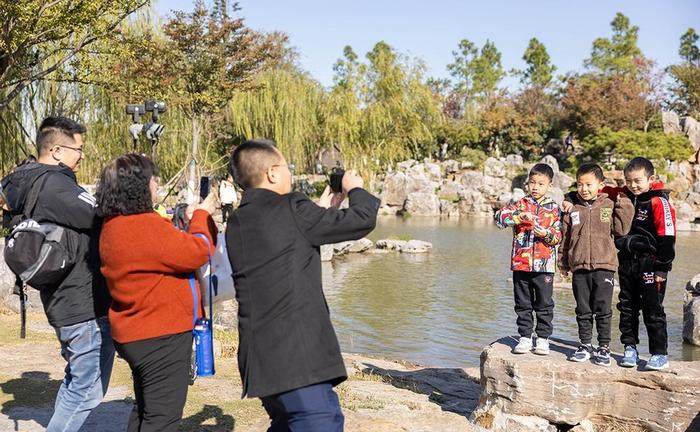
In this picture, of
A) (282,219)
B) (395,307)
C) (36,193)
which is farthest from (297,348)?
(395,307)

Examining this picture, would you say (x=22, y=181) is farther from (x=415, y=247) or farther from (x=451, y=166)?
(x=451, y=166)

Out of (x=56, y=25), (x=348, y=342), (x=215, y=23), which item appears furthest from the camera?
(x=215, y=23)

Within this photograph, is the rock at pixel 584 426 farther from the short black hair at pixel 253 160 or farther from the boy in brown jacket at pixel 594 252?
the short black hair at pixel 253 160

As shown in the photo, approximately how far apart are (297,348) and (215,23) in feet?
69.2

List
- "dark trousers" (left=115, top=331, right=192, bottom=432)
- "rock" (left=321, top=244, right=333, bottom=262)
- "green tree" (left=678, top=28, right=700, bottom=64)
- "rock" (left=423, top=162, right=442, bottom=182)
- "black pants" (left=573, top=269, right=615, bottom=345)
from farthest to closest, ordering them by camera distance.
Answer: "green tree" (left=678, top=28, right=700, bottom=64), "rock" (left=423, top=162, right=442, bottom=182), "rock" (left=321, top=244, right=333, bottom=262), "black pants" (left=573, top=269, right=615, bottom=345), "dark trousers" (left=115, top=331, right=192, bottom=432)

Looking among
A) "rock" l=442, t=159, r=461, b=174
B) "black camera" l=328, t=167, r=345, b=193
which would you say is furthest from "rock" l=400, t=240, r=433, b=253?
"rock" l=442, t=159, r=461, b=174

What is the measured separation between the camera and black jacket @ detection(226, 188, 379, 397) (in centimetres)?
236

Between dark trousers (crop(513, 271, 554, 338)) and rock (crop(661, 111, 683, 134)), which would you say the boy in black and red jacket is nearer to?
dark trousers (crop(513, 271, 554, 338))

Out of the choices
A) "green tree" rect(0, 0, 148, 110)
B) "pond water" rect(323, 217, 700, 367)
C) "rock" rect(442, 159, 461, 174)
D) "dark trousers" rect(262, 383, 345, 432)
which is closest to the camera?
"dark trousers" rect(262, 383, 345, 432)

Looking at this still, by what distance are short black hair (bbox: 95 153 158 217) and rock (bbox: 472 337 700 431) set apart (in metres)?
2.83

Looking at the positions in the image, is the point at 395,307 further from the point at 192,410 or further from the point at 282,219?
the point at 282,219

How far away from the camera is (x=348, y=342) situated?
8586 mm

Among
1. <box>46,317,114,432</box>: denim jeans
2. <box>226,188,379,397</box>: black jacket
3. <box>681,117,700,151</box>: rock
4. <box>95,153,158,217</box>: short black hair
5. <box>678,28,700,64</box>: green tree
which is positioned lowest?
<box>46,317,114,432</box>: denim jeans

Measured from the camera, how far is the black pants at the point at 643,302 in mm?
4410
